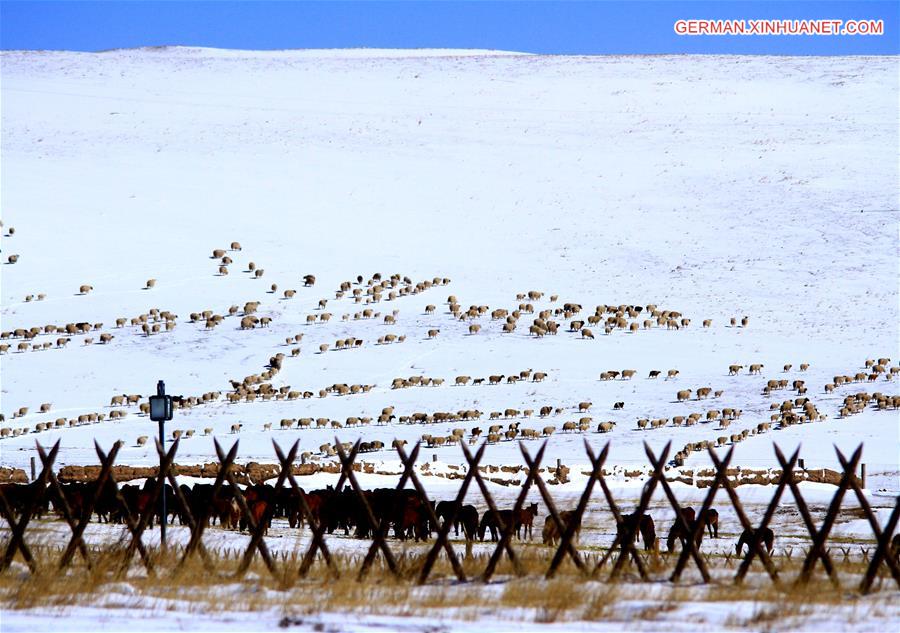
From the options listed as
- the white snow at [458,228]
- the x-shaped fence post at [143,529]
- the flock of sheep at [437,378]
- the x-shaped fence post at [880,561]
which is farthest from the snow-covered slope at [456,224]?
the x-shaped fence post at [143,529]

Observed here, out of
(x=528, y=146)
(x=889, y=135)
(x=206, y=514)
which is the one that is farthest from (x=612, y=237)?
(x=206, y=514)

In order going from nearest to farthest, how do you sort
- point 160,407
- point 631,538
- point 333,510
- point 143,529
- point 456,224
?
point 631,538
point 143,529
point 160,407
point 333,510
point 456,224

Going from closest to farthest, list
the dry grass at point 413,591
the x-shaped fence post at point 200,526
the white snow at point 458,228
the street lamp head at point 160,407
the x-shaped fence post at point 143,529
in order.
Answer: the dry grass at point 413,591, the x-shaped fence post at point 143,529, the x-shaped fence post at point 200,526, the street lamp head at point 160,407, the white snow at point 458,228

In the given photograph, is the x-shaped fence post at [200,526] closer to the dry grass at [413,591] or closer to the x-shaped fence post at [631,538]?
the dry grass at [413,591]

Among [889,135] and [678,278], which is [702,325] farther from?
[889,135]

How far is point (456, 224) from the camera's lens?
248 ft

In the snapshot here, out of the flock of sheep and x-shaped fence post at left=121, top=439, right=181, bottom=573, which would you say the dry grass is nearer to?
x-shaped fence post at left=121, top=439, right=181, bottom=573

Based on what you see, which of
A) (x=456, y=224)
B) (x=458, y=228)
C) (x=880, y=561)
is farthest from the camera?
(x=456, y=224)

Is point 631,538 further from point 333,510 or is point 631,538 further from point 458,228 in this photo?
point 458,228

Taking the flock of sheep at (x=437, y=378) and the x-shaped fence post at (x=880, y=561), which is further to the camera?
the flock of sheep at (x=437, y=378)

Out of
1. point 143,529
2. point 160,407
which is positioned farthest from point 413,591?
point 160,407

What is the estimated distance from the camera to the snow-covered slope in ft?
161

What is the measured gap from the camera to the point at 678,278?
65625mm

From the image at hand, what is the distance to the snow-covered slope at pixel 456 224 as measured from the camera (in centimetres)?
4894
